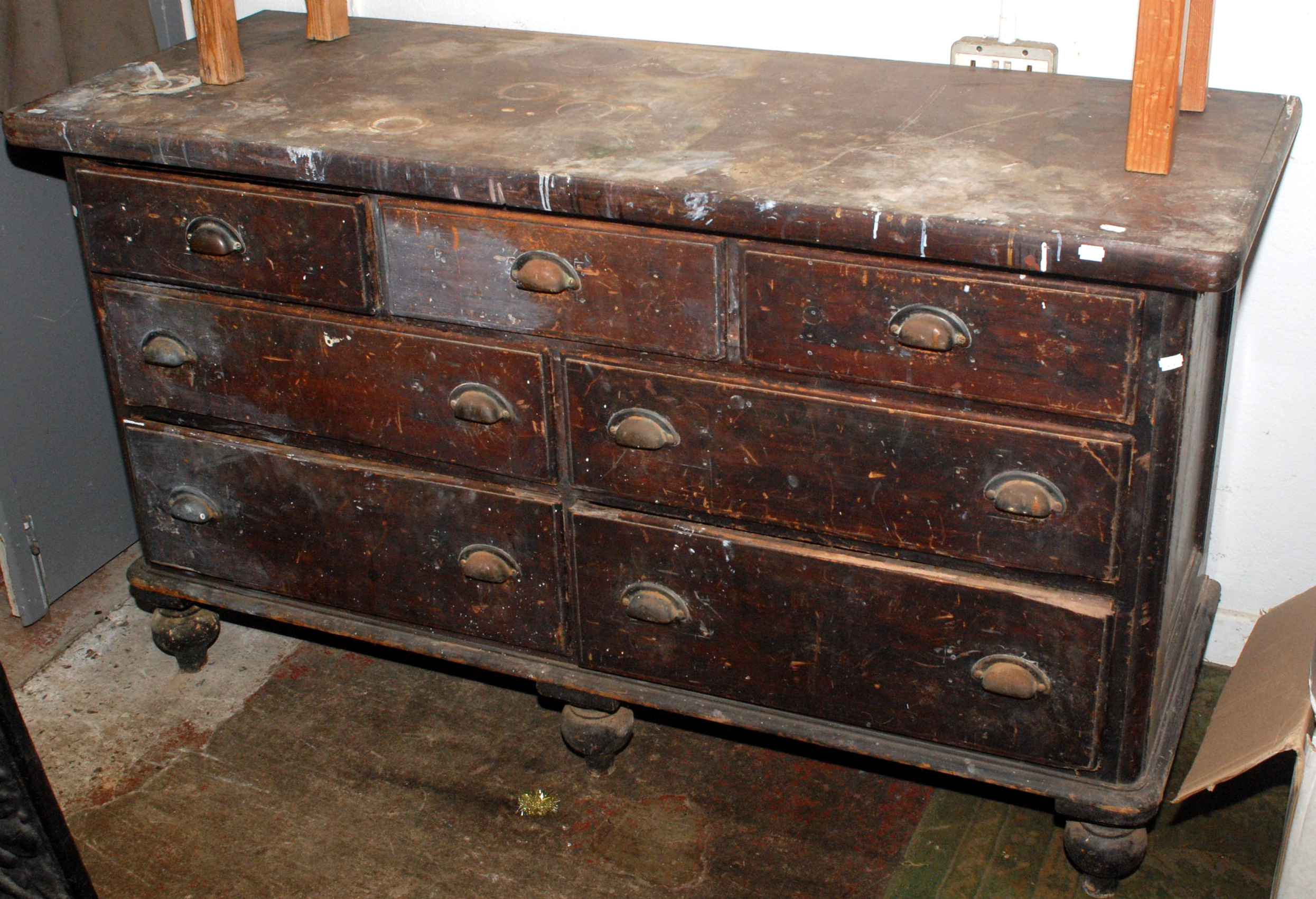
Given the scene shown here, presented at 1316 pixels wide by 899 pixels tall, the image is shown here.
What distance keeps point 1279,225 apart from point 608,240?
3.21 feet

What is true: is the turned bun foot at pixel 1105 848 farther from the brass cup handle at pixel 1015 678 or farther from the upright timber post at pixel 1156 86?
the upright timber post at pixel 1156 86

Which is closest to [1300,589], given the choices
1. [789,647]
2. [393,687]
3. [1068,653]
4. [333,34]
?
[1068,653]

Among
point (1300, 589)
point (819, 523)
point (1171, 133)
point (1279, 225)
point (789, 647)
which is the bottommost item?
point (1300, 589)

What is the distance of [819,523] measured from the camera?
1.67 m

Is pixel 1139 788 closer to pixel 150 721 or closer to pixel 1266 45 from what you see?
pixel 1266 45

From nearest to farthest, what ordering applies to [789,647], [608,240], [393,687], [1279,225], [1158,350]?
[1158,350] → [608,240] → [789,647] → [1279,225] → [393,687]

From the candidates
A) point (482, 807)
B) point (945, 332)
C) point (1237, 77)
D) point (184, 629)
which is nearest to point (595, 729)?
point (482, 807)

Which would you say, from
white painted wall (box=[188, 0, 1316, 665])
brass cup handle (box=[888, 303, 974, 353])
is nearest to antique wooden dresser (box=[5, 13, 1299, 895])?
brass cup handle (box=[888, 303, 974, 353])

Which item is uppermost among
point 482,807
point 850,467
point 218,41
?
point 218,41

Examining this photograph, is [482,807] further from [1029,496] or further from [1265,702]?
[1265,702]

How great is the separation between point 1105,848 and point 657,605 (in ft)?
2.09

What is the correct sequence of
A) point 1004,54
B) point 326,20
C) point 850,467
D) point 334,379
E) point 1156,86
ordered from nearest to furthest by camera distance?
point 1156,86 → point 850,467 → point 334,379 → point 1004,54 → point 326,20

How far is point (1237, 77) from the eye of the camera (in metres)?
1.87

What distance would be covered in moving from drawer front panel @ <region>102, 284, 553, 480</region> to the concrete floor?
524 mm
